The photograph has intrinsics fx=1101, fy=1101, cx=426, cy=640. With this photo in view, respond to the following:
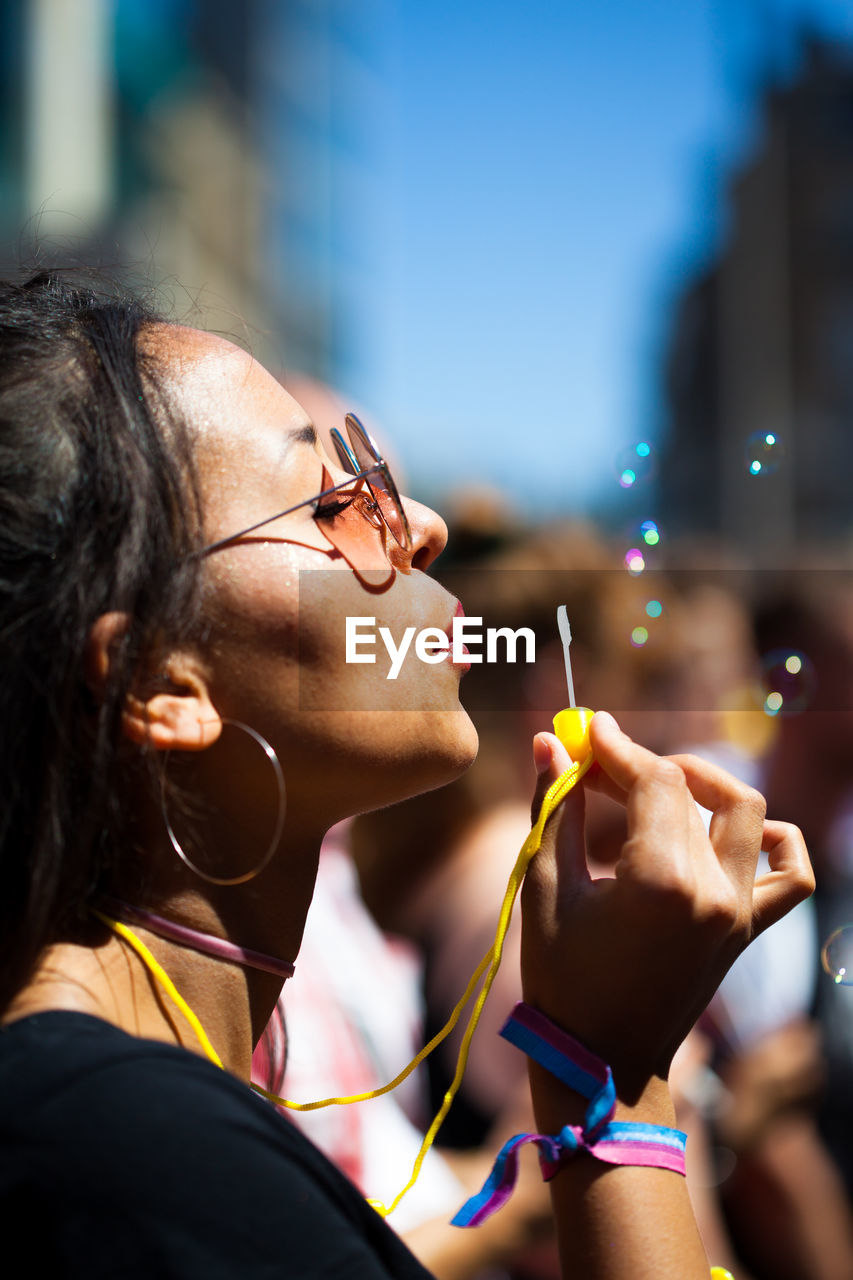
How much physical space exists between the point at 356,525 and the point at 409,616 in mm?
131

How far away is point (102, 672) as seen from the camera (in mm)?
1135

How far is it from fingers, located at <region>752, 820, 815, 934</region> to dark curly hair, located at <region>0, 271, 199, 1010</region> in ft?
2.35

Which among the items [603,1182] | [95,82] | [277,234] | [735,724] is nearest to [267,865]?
[603,1182]

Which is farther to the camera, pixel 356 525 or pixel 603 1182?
pixel 356 525

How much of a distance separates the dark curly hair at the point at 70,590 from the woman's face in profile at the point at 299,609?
0.16 feet

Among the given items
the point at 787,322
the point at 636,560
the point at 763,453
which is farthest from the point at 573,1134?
the point at 787,322

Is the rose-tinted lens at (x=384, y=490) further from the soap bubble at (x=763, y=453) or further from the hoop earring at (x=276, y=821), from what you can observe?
the soap bubble at (x=763, y=453)

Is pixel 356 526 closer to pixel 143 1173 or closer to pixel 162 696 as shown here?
pixel 162 696

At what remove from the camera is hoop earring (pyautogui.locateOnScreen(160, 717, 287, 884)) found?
115 cm

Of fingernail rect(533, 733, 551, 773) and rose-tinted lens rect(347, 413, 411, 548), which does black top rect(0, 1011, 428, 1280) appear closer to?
fingernail rect(533, 733, 551, 773)

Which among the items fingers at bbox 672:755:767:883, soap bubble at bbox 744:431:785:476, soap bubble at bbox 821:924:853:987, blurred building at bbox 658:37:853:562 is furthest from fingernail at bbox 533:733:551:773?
blurred building at bbox 658:37:853:562

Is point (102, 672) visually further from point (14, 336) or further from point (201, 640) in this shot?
point (14, 336)

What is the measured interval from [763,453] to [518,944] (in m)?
1.17

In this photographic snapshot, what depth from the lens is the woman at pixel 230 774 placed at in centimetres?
109
